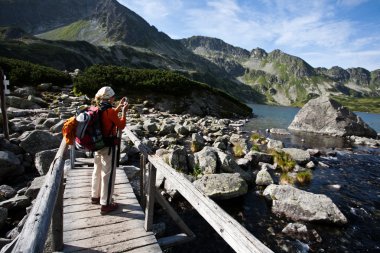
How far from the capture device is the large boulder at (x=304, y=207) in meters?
10.2

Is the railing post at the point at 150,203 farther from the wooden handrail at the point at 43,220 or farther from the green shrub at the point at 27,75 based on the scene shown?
the green shrub at the point at 27,75

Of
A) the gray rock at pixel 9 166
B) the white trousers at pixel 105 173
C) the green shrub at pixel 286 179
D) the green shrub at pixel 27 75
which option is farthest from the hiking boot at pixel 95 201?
the green shrub at pixel 27 75

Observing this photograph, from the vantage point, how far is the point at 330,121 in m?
38.0

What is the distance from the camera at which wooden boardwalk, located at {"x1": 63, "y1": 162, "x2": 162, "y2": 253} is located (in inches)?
215

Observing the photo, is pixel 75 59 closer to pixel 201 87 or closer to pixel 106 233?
pixel 201 87

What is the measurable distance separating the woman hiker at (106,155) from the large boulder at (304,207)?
707 centimetres

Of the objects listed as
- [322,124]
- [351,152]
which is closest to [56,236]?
[351,152]

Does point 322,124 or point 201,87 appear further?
point 201,87

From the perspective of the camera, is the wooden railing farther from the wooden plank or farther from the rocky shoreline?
the rocky shoreline

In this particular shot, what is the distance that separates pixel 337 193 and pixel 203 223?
8.26m

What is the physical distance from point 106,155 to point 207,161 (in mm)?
8407

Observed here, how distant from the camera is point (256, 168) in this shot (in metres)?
17.0

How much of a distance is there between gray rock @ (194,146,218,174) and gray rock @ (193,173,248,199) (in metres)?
1.79

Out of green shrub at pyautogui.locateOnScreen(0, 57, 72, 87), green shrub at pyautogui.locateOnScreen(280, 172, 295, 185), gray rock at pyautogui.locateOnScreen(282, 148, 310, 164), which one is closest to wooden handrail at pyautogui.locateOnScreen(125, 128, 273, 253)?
green shrub at pyautogui.locateOnScreen(280, 172, 295, 185)
